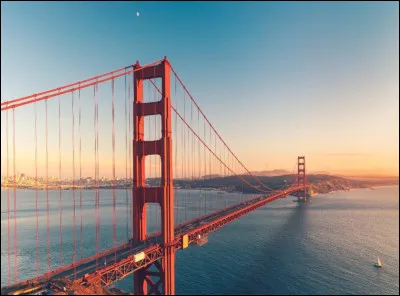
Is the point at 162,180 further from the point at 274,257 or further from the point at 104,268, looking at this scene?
the point at 274,257

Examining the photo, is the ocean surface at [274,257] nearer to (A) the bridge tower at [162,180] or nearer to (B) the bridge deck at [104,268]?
(A) the bridge tower at [162,180]

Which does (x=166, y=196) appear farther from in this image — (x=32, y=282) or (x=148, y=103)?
(x=32, y=282)

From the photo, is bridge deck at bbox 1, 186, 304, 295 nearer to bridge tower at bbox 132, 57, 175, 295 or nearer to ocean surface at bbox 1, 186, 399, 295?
bridge tower at bbox 132, 57, 175, 295

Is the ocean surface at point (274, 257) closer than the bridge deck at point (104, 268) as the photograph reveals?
No

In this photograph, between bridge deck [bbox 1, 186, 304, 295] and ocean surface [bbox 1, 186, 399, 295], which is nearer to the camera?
bridge deck [bbox 1, 186, 304, 295]

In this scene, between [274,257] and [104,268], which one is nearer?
[104,268]

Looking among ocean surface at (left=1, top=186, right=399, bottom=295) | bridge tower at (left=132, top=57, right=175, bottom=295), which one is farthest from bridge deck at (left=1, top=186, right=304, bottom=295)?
Answer: ocean surface at (left=1, top=186, right=399, bottom=295)

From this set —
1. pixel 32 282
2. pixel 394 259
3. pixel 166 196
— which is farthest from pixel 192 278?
pixel 394 259

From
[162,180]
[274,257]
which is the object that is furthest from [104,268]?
[274,257]

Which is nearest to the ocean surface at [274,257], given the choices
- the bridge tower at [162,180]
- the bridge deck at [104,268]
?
the bridge tower at [162,180]
